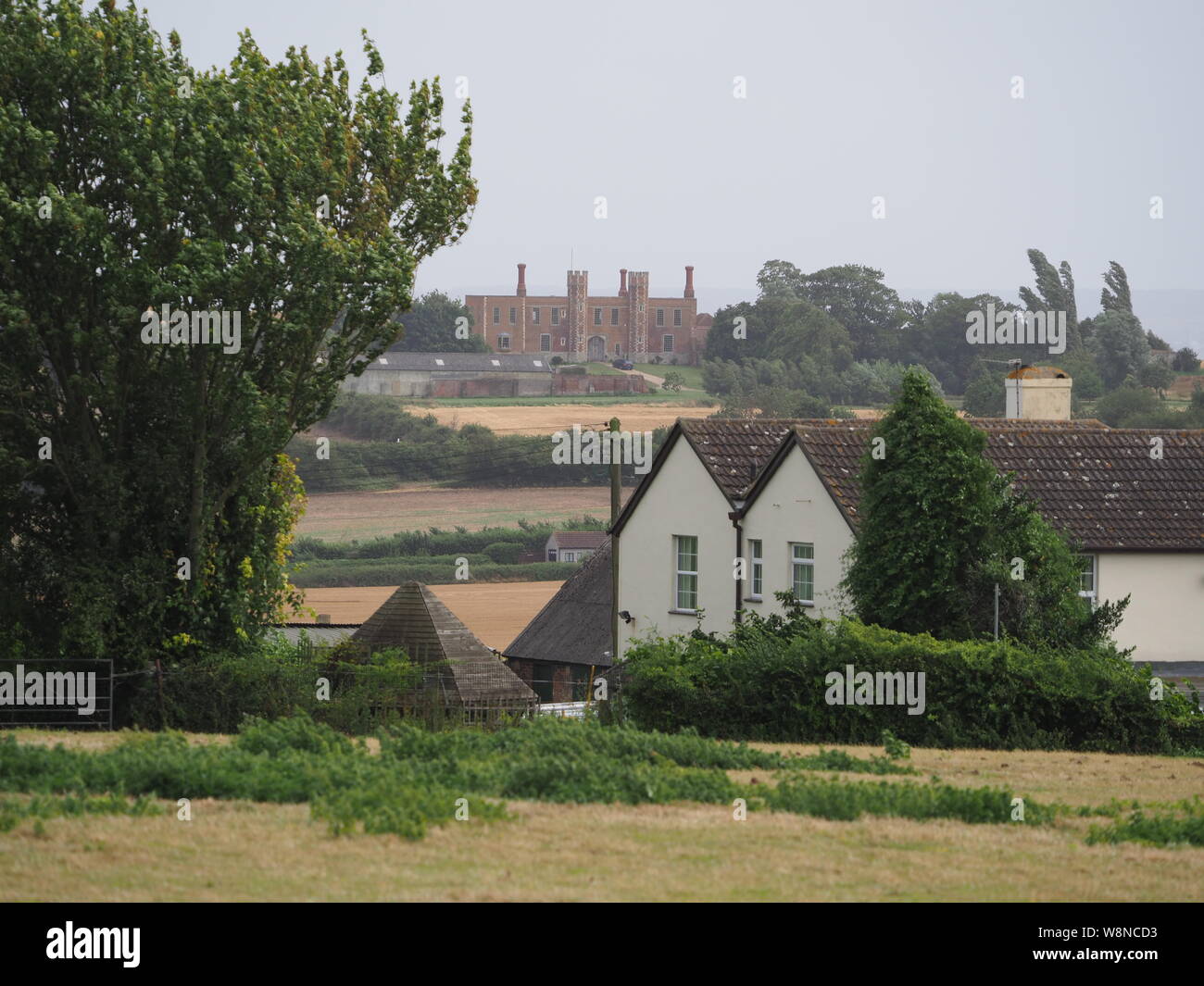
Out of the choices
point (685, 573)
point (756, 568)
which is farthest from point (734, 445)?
point (756, 568)

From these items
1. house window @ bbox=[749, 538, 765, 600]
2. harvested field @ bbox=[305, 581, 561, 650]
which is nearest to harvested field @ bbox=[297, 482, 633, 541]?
harvested field @ bbox=[305, 581, 561, 650]

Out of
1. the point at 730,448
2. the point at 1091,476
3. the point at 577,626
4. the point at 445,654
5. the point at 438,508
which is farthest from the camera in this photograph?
the point at 438,508

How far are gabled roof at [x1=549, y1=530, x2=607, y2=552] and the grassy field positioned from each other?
88527 mm

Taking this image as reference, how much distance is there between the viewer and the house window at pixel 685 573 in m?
38.8

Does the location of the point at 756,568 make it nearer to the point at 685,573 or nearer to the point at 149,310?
the point at 685,573

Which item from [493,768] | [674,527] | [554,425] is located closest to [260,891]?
[493,768]

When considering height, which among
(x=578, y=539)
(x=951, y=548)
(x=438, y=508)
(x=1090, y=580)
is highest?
(x=951, y=548)

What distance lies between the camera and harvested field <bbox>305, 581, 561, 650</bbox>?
73938 mm

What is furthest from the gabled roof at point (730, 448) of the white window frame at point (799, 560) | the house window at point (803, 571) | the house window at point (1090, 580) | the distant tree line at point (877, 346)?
the distant tree line at point (877, 346)

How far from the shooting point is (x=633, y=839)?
487 inches

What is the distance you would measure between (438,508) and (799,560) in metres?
84.9

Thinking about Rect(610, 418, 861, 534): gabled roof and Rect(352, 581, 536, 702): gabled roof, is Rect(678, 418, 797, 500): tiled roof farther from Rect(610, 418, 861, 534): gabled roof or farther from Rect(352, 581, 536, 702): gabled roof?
Rect(352, 581, 536, 702): gabled roof

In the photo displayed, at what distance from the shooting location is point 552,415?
14925cm
